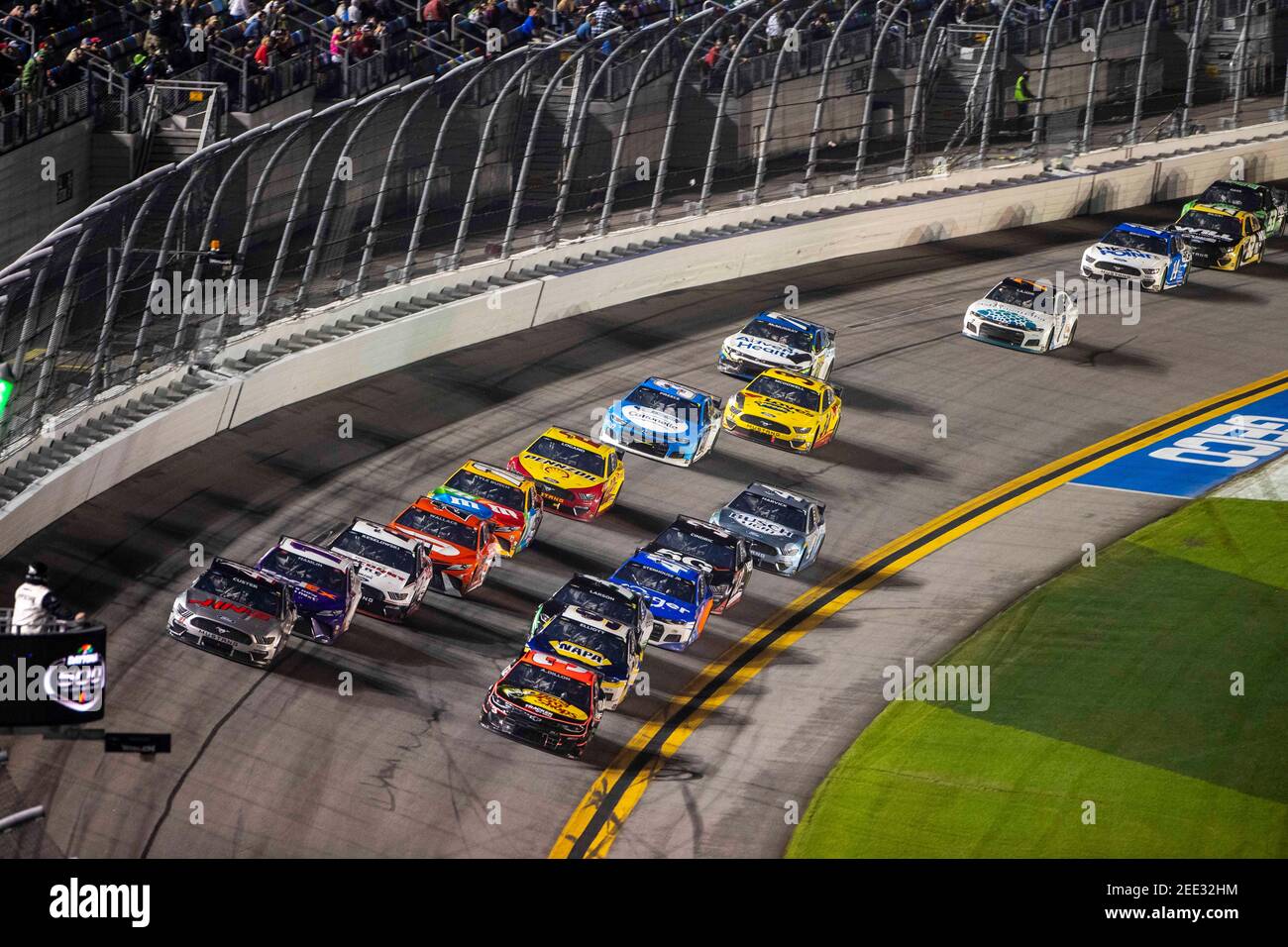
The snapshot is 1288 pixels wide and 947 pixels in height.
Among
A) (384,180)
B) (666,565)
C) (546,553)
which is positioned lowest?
(546,553)

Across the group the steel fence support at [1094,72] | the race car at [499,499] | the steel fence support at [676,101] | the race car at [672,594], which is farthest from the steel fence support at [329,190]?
the steel fence support at [1094,72]

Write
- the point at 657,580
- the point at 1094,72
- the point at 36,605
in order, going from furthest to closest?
the point at 1094,72 < the point at 657,580 < the point at 36,605

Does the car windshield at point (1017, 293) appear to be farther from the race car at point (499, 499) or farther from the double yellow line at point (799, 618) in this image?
the race car at point (499, 499)

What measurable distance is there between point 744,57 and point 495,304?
7536mm

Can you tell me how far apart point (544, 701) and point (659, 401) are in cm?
879

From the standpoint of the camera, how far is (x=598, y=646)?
23.8 meters

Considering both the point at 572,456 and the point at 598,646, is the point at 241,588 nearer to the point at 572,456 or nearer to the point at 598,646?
the point at 598,646

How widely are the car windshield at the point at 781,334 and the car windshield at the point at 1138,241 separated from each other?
30.6 ft

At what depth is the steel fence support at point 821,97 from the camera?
3772cm

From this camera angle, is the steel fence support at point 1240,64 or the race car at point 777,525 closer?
the race car at point 777,525

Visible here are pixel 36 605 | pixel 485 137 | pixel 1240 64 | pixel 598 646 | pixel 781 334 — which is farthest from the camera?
pixel 1240 64

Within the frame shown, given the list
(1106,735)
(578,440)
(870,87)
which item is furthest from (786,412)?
(870,87)

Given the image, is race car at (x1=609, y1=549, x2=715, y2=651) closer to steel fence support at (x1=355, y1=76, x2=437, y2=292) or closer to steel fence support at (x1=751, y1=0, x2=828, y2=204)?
steel fence support at (x1=355, y1=76, x2=437, y2=292)

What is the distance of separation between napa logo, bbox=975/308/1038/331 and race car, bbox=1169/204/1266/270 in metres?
7.26
